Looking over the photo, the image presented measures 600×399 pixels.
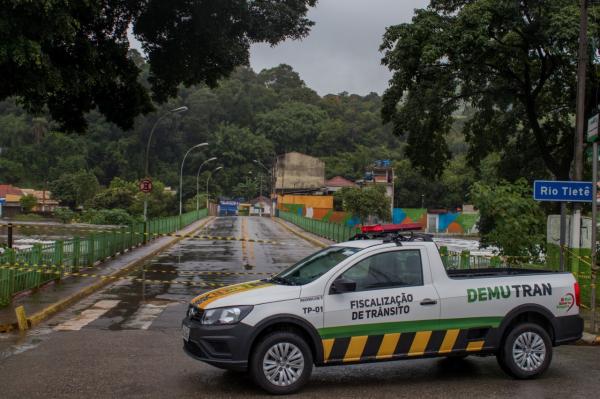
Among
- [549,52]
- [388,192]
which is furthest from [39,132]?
[549,52]

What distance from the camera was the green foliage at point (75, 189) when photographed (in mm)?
96875

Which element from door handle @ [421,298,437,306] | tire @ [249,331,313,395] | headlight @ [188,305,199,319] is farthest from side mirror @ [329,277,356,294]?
headlight @ [188,305,199,319]

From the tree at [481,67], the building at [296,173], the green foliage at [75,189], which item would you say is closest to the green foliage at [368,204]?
the green foliage at [75,189]

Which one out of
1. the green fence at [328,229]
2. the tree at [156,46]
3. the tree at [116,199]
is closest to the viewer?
the tree at [156,46]

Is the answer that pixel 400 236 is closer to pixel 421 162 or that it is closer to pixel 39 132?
pixel 421 162

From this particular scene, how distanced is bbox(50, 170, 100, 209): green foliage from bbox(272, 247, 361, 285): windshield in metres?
93.4

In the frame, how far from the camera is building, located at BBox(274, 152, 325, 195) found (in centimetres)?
12356

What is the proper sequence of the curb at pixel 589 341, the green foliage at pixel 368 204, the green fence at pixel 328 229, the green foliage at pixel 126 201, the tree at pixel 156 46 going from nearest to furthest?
the curb at pixel 589 341, the tree at pixel 156 46, the green fence at pixel 328 229, the green foliage at pixel 368 204, the green foliage at pixel 126 201

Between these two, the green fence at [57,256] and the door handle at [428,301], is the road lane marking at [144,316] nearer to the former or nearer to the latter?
the green fence at [57,256]

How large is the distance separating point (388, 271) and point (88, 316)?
682 centimetres

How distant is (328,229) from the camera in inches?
1574

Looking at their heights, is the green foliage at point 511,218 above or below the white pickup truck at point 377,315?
above

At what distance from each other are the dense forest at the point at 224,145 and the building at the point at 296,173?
421 inches

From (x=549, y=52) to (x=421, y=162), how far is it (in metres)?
6.62
